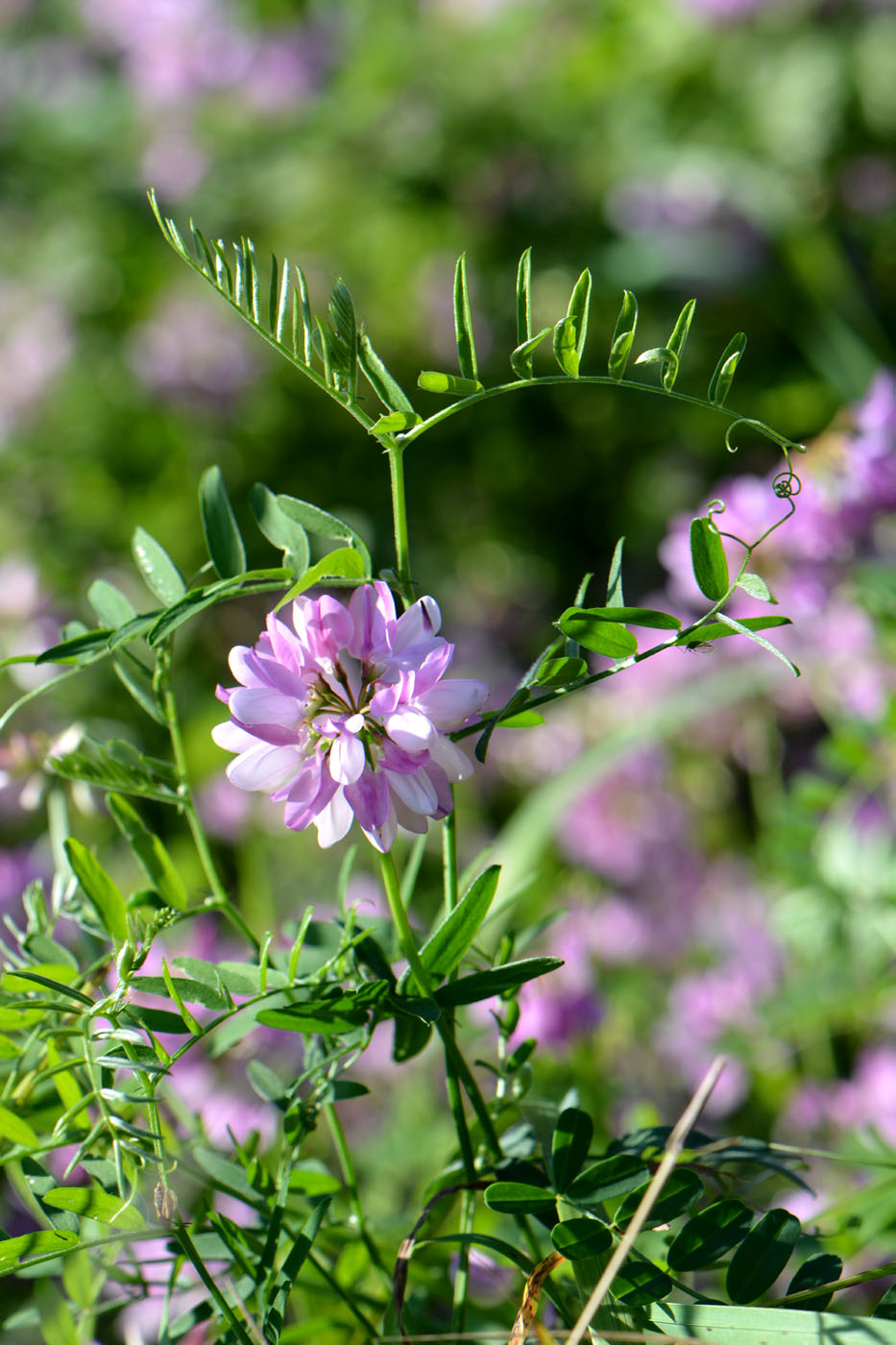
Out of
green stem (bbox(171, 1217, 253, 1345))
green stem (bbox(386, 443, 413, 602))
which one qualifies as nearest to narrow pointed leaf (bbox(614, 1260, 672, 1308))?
green stem (bbox(171, 1217, 253, 1345))

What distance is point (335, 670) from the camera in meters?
0.33

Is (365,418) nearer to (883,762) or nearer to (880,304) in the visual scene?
(883,762)

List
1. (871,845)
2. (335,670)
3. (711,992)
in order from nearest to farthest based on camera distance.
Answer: (335,670) < (871,845) < (711,992)

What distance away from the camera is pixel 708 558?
1.16ft

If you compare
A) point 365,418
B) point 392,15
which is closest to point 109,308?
point 392,15

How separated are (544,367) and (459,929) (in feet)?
5.20

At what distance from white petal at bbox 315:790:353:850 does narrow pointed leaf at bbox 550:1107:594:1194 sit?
0.40 feet

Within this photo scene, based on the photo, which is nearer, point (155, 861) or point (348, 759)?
point (348, 759)

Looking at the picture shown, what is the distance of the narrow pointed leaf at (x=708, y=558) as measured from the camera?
13.9 inches

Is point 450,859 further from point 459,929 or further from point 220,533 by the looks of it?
point 220,533

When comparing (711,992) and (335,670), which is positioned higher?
(335,670)

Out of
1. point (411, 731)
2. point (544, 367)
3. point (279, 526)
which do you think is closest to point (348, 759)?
point (411, 731)

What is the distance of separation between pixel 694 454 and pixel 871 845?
3.30 ft

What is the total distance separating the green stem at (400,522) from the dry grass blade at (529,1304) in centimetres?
20
